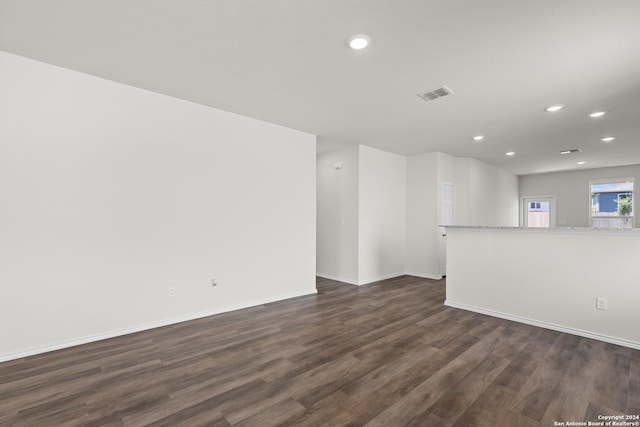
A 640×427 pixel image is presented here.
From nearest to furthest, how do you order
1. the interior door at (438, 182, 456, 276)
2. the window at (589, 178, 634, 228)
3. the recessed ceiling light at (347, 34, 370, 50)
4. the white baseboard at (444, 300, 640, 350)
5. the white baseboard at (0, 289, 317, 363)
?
the recessed ceiling light at (347, 34, 370, 50)
the white baseboard at (0, 289, 317, 363)
the white baseboard at (444, 300, 640, 350)
the interior door at (438, 182, 456, 276)
the window at (589, 178, 634, 228)

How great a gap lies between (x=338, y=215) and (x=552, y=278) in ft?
11.3

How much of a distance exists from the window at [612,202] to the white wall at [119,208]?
8909 mm

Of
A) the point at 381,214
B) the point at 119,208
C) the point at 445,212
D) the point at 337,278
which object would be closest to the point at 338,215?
the point at 381,214

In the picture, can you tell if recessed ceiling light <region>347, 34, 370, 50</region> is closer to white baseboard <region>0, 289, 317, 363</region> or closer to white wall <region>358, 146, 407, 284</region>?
white wall <region>358, 146, 407, 284</region>

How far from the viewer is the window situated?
7578 millimetres

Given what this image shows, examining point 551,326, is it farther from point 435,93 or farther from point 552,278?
point 435,93

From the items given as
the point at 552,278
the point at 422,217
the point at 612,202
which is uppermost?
the point at 612,202

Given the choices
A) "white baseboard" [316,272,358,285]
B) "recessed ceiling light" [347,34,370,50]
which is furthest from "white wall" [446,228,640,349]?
"recessed ceiling light" [347,34,370,50]

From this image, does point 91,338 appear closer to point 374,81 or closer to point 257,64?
point 257,64

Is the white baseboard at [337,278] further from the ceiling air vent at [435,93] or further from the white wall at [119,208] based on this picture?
the ceiling air vent at [435,93]

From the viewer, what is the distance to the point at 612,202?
25.8 feet

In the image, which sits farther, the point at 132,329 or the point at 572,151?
the point at 572,151

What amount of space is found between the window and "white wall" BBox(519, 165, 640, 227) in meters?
0.15

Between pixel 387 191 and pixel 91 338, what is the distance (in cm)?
516
